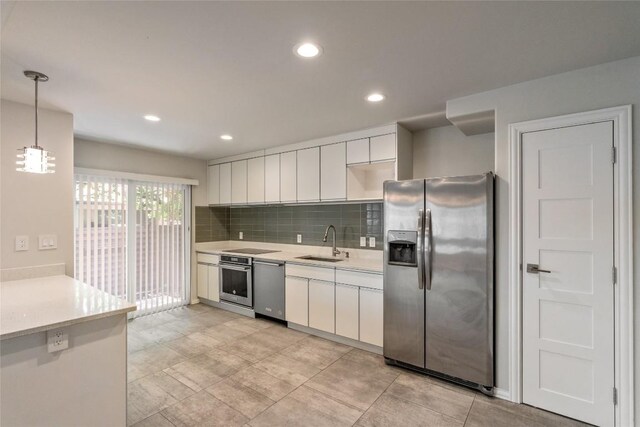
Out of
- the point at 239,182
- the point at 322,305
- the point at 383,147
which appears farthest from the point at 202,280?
the point at 383,147

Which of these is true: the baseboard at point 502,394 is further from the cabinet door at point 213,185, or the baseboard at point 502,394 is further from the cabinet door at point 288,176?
the cabinet door at point 213,185

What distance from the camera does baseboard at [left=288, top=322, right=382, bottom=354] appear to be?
10.5 feet

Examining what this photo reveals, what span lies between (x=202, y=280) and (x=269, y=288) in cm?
153

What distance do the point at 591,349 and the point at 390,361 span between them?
5.05 ft

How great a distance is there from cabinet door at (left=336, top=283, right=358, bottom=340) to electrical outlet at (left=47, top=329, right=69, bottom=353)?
2385 mm

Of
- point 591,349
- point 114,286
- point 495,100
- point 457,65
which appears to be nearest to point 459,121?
point 495,100

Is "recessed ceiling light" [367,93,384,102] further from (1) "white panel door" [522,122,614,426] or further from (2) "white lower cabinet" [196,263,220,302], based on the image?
(2) "white lower cabinet" [196,263,220,302]

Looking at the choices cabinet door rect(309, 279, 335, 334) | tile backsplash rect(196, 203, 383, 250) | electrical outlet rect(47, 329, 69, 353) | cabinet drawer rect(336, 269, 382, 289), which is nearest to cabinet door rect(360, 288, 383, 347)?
cabinet drawer rect(336, 269, 382, 289)

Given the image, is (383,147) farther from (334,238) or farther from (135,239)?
(135,239)

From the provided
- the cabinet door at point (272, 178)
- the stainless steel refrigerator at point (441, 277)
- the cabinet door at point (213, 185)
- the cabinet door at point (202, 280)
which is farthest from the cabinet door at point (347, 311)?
the cabinet door at point (213, 185)

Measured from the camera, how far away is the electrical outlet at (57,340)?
155 centimetres

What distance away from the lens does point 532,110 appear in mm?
2270

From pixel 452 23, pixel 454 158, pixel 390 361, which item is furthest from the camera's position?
pixel 454 158

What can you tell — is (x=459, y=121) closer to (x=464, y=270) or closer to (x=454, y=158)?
(x=454, y=158)
